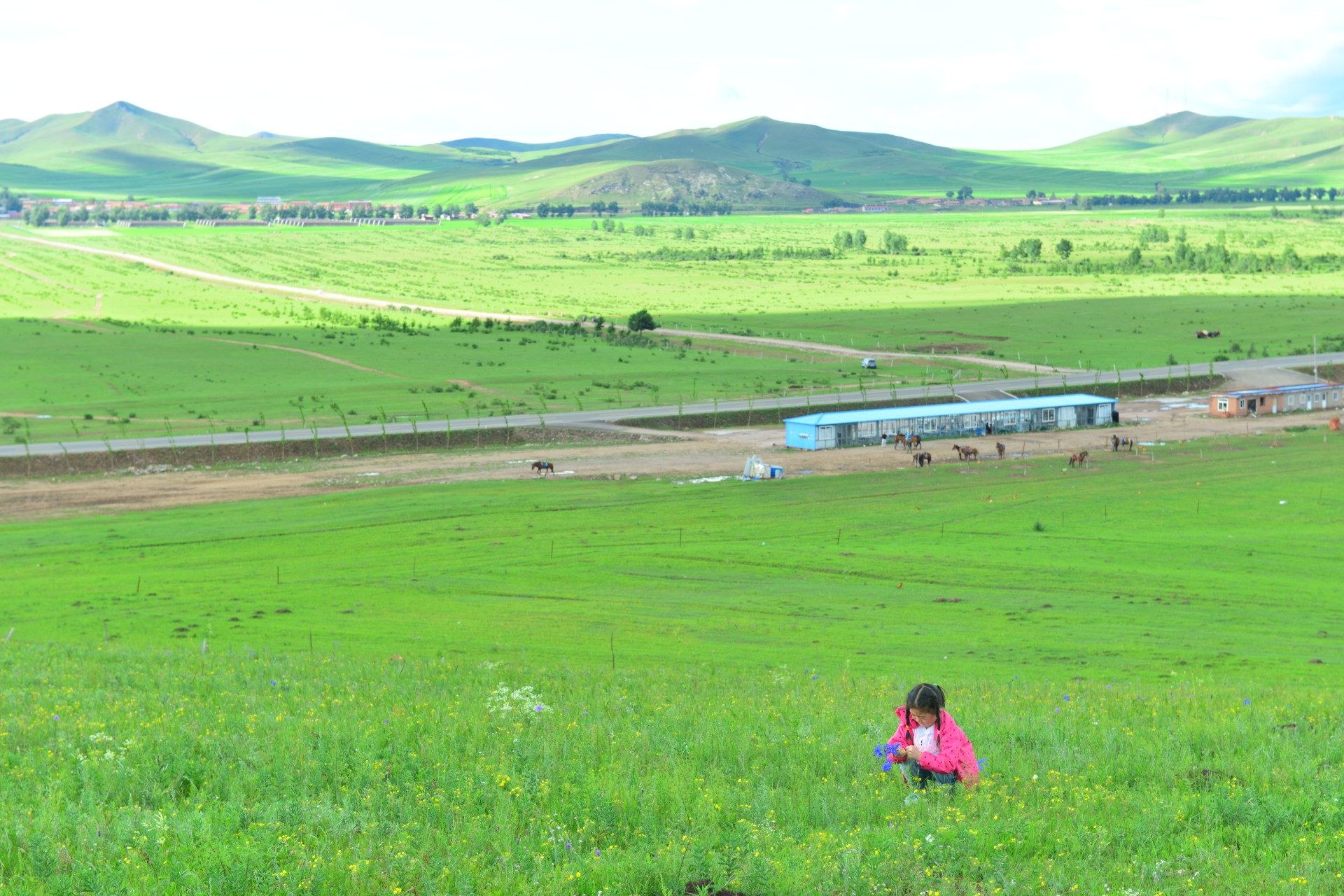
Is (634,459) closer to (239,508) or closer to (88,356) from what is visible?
(239,508)

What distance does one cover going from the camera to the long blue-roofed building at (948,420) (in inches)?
2953

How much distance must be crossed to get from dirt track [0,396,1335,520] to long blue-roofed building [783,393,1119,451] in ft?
5.15

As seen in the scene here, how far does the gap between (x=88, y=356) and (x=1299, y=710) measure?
10987cm

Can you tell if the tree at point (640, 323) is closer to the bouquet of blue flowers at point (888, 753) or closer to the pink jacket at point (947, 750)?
the bouquet of blue flowers at point (888, 753)

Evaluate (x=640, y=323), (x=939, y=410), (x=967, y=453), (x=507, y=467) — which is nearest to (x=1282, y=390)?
(x=939, y=410)

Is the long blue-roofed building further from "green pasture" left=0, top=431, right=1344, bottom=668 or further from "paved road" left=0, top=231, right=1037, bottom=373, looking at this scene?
"paved road" left=0, top=231, right=1037, bottom=373

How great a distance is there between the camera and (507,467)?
67.1 metres

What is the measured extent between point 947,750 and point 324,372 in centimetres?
9771

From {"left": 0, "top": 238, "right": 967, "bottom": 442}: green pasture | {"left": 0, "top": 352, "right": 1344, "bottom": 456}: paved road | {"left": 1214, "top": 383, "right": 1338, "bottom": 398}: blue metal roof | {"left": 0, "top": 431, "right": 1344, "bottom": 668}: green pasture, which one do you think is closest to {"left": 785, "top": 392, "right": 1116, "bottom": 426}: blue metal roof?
{"left": 0, "top": 352, "right": 1344, "bottom": 456}: paved road

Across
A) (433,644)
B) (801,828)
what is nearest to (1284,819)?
(801,828)

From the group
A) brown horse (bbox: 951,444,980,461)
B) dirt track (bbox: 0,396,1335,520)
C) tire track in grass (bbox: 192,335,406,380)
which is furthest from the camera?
tire track in grass (bbox: 192,335,406,380)

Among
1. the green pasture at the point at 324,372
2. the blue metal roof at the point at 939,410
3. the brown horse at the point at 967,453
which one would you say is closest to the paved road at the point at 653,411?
the green pasture at the point at 324,372

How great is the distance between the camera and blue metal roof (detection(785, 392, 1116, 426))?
75938 mm

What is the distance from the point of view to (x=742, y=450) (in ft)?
241
